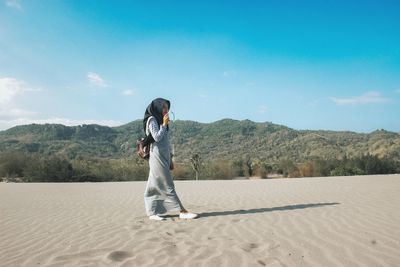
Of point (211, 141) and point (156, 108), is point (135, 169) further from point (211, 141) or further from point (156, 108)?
point (211, 141)

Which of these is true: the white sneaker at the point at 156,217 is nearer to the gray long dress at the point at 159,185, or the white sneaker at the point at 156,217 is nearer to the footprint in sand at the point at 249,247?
the gray long dress at the point at 159,185

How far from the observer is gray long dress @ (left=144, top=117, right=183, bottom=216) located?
7082mm

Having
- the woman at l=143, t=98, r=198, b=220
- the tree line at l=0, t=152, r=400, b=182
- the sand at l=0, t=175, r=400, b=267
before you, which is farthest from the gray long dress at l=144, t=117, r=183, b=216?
the tree line at l=0, t=152, r=400, b=182

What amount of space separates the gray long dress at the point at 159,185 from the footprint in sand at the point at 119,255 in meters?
2.40

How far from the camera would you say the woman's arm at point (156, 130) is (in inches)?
278

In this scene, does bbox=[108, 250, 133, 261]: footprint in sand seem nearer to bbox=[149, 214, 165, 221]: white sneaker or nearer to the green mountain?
bbox=[149, 214, 165, 221]: white sneaker

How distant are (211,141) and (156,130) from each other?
76631mm

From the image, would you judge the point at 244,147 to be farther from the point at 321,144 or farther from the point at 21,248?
the point at 21,248

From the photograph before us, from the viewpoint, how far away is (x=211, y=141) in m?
83.7

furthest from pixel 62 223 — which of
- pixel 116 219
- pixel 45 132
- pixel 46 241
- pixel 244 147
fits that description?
pixel 45 132

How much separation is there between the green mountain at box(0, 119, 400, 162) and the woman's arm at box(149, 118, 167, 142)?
163 ft

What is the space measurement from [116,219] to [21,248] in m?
A: 2.31

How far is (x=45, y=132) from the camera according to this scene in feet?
274

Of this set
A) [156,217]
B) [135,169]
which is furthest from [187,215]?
[135,169]
